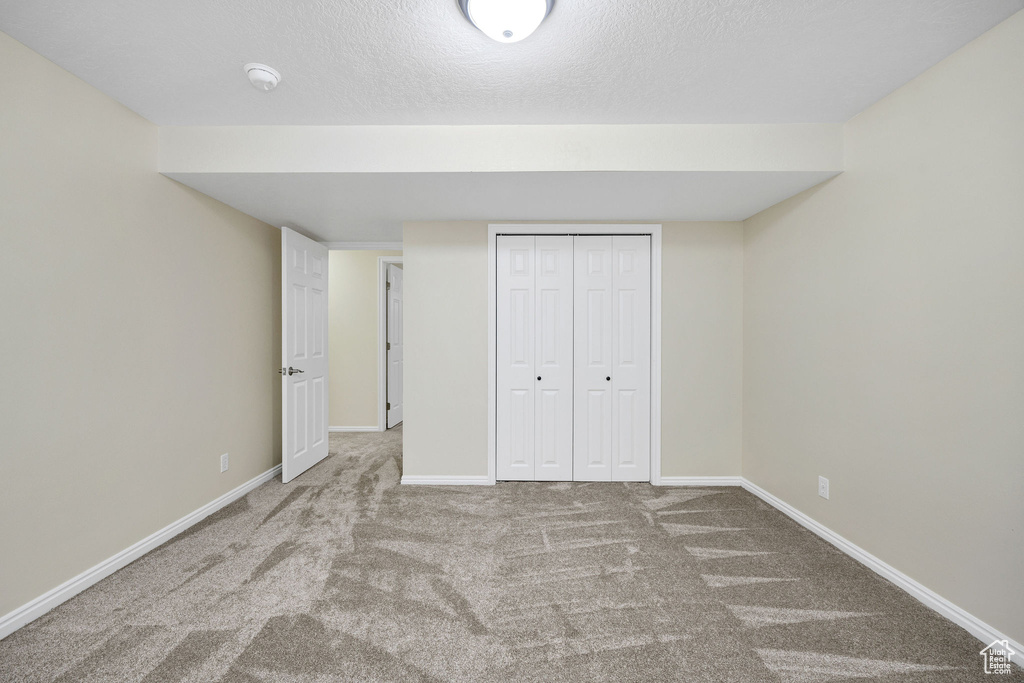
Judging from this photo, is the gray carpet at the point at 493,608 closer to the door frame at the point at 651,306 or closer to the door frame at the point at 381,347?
the door frame at the point at 651,306

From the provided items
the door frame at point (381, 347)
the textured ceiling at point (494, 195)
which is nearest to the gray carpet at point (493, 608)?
the textured ceiling at point (494, 195)

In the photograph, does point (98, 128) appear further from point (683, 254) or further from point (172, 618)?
point (683, 254)

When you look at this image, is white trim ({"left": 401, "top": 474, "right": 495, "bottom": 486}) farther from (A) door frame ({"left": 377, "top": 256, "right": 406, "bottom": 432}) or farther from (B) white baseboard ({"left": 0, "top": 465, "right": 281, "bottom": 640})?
(A) door frame ({"left": 377, "top": 256, "right": 406, "bottom": 432})

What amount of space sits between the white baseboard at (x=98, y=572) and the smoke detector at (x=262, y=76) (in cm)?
249

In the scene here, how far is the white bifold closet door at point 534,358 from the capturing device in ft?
11.0

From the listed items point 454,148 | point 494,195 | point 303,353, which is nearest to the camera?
point 454,148

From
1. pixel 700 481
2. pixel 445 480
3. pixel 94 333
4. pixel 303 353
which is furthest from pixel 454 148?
pixel 700 481

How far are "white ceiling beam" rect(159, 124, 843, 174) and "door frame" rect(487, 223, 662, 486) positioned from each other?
1004 millimetres

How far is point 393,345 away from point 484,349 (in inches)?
98.9

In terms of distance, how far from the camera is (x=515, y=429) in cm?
339

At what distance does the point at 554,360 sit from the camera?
11.1ft

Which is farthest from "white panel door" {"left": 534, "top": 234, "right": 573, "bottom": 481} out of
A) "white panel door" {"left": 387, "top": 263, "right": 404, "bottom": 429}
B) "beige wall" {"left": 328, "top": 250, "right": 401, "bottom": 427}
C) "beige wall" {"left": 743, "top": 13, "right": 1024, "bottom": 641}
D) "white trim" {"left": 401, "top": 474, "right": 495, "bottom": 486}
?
"beige wall" {"left": 328, "top": 250, "right": 401, "bottom": 427}

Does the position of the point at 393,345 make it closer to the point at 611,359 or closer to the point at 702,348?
the point at 611,359

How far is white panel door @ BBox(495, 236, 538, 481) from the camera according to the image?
11.0 ft
